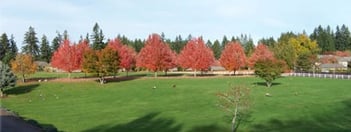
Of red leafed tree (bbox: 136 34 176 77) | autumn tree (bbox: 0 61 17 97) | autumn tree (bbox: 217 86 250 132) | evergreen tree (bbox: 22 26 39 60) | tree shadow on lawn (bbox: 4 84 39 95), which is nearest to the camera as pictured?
autumn tree (bbox: 217 86 250 132)

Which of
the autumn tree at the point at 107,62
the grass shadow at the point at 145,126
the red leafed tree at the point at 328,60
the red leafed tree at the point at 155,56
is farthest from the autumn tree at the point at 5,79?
the red leafed tree at the point at 328,60

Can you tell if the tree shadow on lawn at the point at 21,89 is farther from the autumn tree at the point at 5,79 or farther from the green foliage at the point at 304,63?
the green foliage at the point at 304,63

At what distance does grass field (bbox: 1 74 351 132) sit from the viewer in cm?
3719

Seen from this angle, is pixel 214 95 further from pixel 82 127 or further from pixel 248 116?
pixel 82 127

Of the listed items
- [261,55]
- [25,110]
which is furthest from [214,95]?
[261,55]

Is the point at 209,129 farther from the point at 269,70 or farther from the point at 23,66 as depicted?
the point at 23,66

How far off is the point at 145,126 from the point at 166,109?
9766 mm

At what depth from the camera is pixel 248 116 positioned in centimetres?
4131

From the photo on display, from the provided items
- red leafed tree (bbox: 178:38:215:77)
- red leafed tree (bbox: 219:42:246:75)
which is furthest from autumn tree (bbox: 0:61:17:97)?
red leafed tree (bbox: 219:42:246:75)

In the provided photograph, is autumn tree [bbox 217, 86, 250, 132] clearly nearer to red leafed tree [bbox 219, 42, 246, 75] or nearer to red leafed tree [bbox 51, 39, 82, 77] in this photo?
red leafed tree [bbox 51, 39, 82, 77]

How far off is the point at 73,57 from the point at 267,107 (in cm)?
5590

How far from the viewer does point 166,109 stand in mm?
47594

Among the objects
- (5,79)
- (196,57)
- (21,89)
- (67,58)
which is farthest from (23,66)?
(196,57)

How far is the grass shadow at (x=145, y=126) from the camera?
118ft
